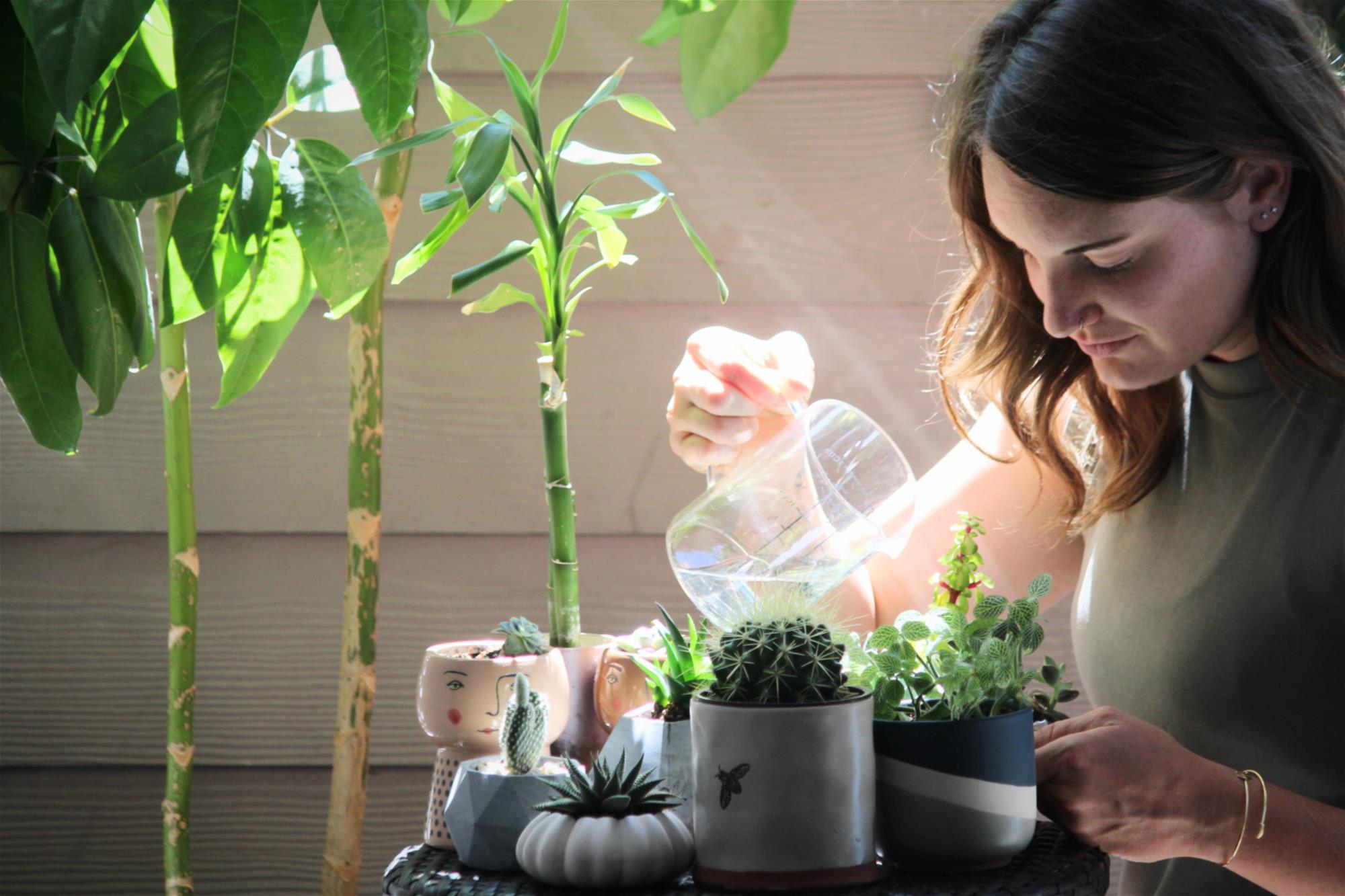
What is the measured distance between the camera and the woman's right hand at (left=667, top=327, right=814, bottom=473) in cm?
83

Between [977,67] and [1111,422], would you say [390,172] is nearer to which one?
[977,67]

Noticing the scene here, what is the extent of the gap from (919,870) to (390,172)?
26.6 inches

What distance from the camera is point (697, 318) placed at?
1.24m

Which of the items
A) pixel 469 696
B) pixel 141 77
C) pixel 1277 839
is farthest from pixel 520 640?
pixel 1277 839

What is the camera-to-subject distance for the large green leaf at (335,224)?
67 centimetres

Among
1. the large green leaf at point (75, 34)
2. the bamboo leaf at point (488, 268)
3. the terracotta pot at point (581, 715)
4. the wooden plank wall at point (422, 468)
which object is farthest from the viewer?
the wooden plank wall at point (422, 468)

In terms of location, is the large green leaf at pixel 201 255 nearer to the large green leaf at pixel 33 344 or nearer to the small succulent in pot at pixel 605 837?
the large green leaf at pixel 33 344

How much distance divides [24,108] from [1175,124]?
2.17 feet

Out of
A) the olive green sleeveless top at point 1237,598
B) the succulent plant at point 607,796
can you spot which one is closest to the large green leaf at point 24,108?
the succulent plant at point 607,796

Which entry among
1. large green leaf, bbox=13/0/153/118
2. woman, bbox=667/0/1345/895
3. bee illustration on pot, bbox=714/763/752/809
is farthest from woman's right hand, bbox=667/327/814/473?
large green leaf, bbox=13/0/153/118

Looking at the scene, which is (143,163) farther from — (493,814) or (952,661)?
(952,661)

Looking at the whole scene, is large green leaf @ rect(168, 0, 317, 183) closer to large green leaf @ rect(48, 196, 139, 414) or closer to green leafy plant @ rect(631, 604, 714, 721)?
large green leaf @ rect(48, 196, 139, 414)

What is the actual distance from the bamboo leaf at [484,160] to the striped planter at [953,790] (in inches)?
13.8

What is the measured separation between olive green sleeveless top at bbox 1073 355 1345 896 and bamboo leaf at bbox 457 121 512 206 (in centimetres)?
62
